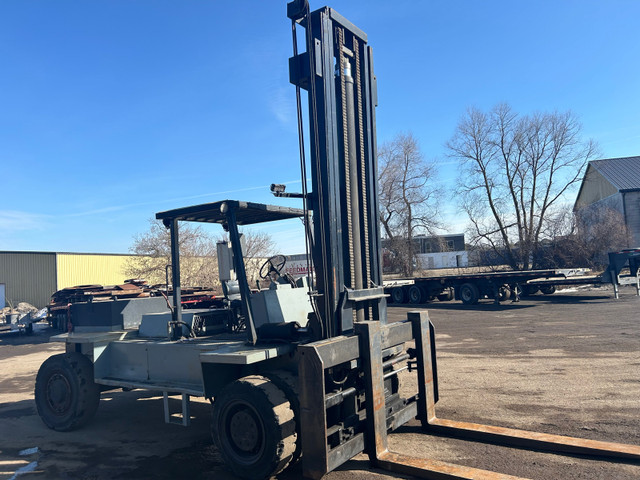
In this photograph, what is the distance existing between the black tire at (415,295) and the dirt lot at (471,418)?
10039 millimetres

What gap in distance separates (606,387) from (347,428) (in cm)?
478

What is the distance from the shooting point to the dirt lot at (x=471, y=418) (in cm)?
458

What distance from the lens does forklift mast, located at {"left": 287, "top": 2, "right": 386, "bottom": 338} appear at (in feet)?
15.3

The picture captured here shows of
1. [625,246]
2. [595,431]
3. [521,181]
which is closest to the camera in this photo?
[595,431]

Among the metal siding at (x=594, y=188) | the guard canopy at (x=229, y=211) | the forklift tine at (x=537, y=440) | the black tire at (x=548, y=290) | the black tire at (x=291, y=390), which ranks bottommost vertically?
the forklift tine at (x=537, y=440)

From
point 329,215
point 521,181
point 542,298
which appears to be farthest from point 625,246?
point 329,215

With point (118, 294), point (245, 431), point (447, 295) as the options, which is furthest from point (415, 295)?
point (245, 431)

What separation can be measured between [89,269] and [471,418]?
3747 centimetres

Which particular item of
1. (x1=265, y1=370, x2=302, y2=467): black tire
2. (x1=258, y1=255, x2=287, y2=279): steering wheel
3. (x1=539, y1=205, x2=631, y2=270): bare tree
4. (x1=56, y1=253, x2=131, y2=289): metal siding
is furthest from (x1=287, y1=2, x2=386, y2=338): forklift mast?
(x1=56, y1=253, x2=131, y2=289): metal siding

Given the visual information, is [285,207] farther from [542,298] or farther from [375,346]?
[542,298]

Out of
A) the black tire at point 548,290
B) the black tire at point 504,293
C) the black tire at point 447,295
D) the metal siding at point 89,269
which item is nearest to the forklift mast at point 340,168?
the black tire at point 504,293

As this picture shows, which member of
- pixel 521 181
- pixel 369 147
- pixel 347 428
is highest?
pixel 521 181

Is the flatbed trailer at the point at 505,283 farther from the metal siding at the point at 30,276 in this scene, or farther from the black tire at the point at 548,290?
the metal siding at the point at 30,276

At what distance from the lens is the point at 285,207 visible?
546cm
